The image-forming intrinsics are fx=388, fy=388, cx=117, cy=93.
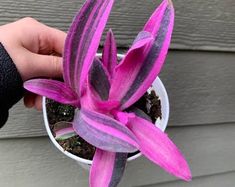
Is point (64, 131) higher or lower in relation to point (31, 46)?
lower

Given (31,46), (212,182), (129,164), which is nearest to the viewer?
(31,46)

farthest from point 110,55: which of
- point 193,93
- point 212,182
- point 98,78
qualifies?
point 212,182

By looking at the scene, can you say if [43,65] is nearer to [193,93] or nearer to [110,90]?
[110,90]

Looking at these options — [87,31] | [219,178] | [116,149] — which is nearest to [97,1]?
[87,31]

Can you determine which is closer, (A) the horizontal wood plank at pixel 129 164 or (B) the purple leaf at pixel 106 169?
(B) the purple leaf at pixel 106 169

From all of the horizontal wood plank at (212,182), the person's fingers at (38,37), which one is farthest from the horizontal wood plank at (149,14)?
the horizontal wood plank at (212,182)

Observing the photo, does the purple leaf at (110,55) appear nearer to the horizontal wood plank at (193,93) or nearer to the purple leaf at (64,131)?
the purple leaf at (64,131)
